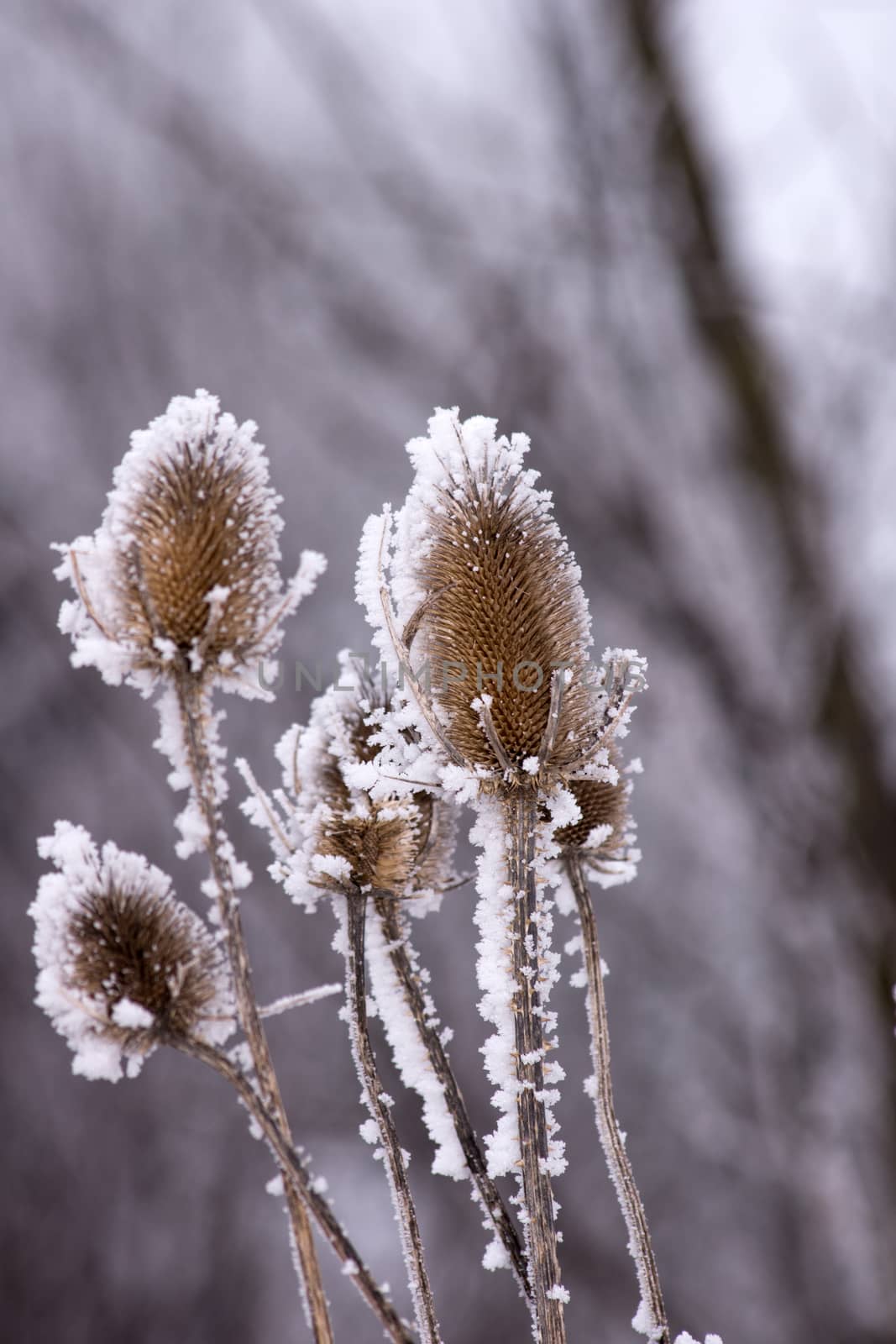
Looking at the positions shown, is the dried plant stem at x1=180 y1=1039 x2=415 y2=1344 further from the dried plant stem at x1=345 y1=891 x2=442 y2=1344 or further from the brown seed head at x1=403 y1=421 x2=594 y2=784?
the brown seed head at x1=403 y1=421 x2=594 y2=784

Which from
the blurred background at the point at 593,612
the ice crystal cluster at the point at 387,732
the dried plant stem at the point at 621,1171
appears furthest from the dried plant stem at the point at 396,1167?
the blurred background at the point at 593,612

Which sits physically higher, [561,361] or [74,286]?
[74,286]

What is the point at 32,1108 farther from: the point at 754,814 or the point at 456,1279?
the point at 754,814

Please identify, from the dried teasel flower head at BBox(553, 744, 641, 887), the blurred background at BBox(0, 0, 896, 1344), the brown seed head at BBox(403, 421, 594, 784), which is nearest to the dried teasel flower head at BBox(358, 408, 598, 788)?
the brown seed head at BBox(403, 421, 594, 784)

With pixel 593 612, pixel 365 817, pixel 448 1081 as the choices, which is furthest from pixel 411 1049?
pixel 593 612

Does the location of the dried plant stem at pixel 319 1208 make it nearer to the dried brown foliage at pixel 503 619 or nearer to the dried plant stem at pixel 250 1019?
the dried plant stem at pixel 250 1019

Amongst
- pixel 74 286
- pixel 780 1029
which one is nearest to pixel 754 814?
pixel 780 1029
